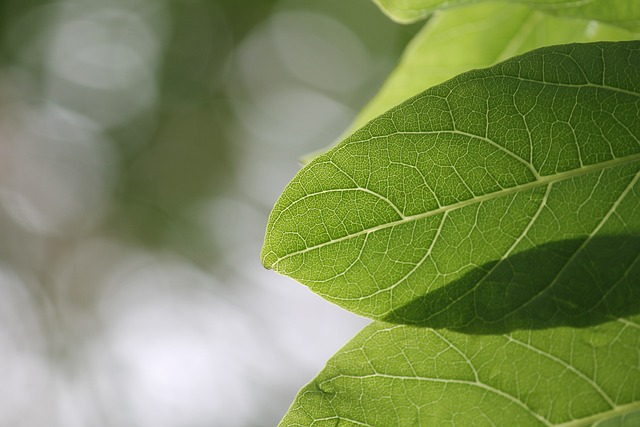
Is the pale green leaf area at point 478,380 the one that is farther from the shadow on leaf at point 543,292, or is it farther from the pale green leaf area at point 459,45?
the pale green leaf area at point 459,45

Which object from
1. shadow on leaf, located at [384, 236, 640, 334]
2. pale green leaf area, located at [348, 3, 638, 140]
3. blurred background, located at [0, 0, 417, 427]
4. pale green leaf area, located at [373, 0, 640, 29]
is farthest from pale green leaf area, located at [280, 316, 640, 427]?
blurred background, located at [0, 0, 417, 427]

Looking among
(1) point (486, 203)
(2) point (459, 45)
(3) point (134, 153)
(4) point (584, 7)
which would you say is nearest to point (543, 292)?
(1) point (486, 203)

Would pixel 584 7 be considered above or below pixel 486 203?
above

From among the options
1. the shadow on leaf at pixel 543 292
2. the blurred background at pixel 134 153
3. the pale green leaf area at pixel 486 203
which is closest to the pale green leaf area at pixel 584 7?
the pale green leaf area at pixel 486 203

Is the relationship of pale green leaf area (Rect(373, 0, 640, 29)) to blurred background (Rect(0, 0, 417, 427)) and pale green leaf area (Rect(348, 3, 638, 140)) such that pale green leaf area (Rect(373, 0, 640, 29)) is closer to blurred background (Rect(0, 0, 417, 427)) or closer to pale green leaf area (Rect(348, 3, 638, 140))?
pale green leaf area (Rect(348, 3, 638, 140))

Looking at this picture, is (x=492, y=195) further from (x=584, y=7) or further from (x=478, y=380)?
(x=584, y=7)

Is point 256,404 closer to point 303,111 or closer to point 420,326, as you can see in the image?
point 303,111

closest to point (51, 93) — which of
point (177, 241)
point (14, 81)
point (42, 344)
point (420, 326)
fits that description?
point (14, 81)
